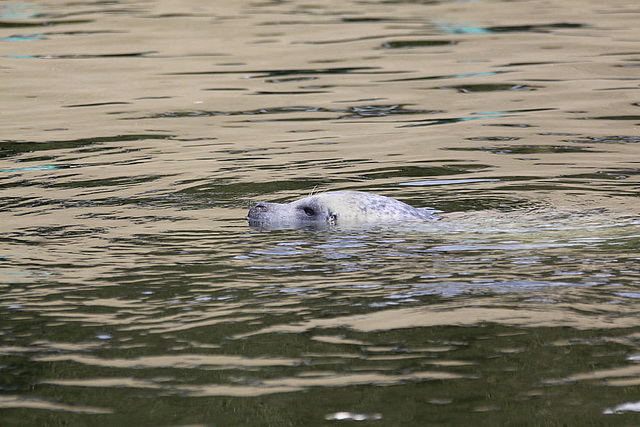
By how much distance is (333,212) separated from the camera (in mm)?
7445

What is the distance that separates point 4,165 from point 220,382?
6590 millimetres

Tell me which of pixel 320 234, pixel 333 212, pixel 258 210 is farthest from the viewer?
pixel 333 212

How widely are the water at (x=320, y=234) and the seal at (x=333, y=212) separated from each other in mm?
182

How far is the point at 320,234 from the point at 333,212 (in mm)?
505

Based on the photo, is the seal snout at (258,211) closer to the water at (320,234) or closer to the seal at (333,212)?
the seal at (333,212)

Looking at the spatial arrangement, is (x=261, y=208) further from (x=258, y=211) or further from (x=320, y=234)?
(x=320, y=234)

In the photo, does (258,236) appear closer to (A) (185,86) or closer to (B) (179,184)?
(B) (179,184)

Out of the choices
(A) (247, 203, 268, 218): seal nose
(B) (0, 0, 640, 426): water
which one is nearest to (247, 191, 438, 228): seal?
(A) (247, 203, 268, 218): seal nose

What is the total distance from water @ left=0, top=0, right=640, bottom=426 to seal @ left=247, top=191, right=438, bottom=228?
0.18 m

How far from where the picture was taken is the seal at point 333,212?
7293 millimetres

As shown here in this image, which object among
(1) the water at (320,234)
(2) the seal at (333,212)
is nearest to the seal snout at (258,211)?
(2) the seal at (333,212)

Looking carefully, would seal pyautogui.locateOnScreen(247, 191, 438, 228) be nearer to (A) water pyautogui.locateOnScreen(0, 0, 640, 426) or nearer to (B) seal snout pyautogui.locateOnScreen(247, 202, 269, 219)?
(B) seal snout pyautogui.locateOnScreen(247, 202, 269, 219)

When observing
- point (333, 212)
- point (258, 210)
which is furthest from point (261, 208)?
point (333, 212)

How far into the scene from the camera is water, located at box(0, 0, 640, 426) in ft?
13.3
